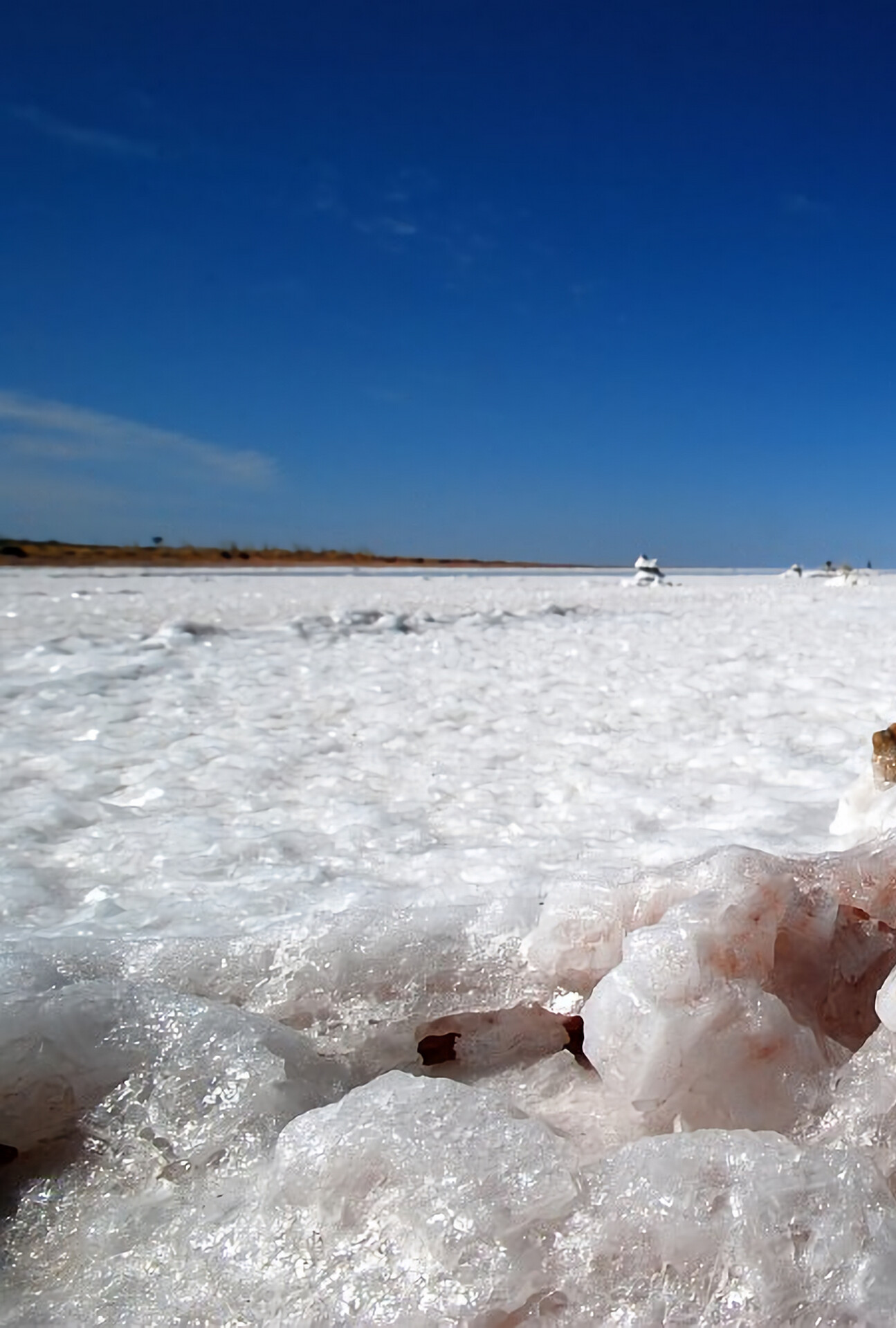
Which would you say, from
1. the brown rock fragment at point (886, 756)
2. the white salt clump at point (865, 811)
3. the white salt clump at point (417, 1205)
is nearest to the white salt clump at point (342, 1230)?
the white salt clump at point (417, 1205)

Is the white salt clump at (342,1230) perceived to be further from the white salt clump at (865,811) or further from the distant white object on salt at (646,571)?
the distant white object on salt at (646,571)

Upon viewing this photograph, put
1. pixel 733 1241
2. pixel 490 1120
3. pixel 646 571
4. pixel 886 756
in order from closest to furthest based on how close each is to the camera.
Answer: pixel 733 1241, pixel 490 1120, pixel 886 756, pixel 646 571

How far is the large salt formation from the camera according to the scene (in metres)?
1.26

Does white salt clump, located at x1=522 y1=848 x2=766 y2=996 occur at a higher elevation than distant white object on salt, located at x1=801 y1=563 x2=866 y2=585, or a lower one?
lower

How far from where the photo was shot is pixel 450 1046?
194cm

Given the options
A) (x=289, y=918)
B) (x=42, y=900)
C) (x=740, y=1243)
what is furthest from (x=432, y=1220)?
(x=42, y=900)

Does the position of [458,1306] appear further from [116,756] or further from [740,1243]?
[116,756]

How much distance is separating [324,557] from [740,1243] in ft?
107

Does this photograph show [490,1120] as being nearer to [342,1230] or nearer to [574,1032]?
[342,1230]

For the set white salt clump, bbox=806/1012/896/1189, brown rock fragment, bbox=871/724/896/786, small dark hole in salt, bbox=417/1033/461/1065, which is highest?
brown rock fragment, bbox=871/724/896/786

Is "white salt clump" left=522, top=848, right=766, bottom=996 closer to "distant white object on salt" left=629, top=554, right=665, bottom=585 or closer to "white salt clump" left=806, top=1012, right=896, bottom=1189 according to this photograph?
"white salt clump" left=806, top=1012, right=896, bottom=1189

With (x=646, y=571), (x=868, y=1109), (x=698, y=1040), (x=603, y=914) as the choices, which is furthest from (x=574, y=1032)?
(x=646, y=571)

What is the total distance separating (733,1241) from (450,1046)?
772mm

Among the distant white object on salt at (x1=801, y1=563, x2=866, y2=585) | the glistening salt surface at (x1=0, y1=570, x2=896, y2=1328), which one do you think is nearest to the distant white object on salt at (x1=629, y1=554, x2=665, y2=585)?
the distant white object on salt at (x1=801, y1=563, x2=866, y2=585)
